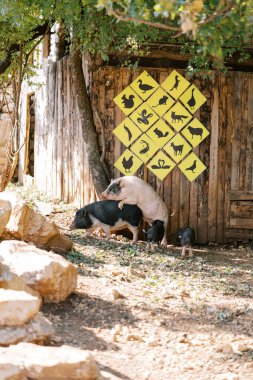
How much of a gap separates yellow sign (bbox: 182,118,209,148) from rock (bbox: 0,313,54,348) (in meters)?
5.95

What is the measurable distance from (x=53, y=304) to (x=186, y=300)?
1.52 metres

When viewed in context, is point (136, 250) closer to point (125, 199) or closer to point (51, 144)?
point (125, 199)

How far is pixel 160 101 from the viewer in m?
10.2

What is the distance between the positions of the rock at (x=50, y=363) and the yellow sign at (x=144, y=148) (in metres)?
6.24

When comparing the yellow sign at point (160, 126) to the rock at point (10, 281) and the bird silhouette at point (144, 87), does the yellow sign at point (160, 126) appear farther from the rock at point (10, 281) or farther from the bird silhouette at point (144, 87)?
the rock at point (10, 281)

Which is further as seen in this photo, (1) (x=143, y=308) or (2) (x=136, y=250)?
(2) (x=136, y=250)

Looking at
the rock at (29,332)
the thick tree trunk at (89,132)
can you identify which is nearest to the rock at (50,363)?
the rock at (29,332)

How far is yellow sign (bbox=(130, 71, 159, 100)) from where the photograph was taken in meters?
10.2

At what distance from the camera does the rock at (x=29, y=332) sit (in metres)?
4.53

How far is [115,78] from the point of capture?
10195 millimetres

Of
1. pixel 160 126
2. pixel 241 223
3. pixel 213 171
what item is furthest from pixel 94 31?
pixel 241 223

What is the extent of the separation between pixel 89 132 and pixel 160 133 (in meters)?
1.10

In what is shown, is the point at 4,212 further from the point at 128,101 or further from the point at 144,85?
the point at 144,85

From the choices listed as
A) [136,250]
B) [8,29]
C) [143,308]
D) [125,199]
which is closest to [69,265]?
[143,308]
